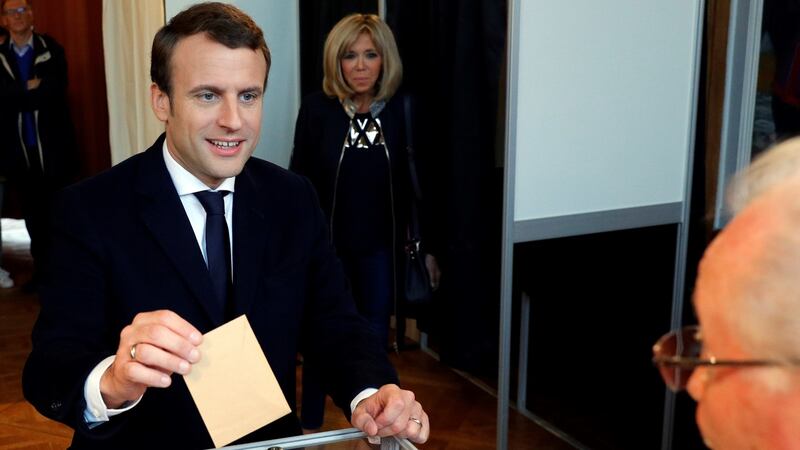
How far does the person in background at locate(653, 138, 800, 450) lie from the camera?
0.69 metres

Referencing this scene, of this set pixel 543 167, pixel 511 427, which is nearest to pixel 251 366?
pixel 543 167

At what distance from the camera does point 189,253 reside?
1644 millimetres

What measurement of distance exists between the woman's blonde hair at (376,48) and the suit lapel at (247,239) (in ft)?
6.34

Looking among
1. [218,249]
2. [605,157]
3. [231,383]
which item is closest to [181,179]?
[218,249]

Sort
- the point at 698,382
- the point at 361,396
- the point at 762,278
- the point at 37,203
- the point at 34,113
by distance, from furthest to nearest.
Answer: the point at 37,203
the point at 34,113
the point at 361,396
the point at 698,382
the point at 762,278

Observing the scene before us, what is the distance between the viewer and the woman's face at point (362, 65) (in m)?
3.69

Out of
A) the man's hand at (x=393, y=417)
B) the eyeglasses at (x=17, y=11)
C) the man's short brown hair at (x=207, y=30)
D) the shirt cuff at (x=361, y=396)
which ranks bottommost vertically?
the shirt cuff at (x=361, y=396)

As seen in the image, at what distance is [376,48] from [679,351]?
9.91 feet

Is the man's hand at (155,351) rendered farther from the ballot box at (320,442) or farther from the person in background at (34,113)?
the person in background at (34,113)

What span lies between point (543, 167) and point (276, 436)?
156 centimetres

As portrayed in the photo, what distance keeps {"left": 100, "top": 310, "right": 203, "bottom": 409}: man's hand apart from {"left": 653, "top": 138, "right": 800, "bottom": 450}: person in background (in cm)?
66

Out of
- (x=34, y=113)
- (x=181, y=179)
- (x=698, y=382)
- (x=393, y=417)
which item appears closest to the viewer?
(x=698, y=382)

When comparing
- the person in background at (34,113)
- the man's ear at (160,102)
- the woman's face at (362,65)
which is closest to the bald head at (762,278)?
the man's ear at (160,102)

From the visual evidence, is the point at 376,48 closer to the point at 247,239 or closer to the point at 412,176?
the point at 412,176
